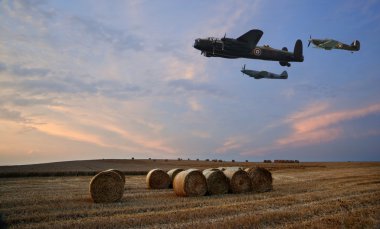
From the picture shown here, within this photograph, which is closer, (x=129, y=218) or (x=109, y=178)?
(x=129, y=218)

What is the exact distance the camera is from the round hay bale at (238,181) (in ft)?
56.0

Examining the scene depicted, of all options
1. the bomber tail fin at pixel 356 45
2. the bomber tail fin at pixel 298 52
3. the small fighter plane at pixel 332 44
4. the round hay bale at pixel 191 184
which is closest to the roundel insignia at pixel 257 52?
the bomber tail fin at pixel 298 52

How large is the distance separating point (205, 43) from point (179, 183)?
778 inches

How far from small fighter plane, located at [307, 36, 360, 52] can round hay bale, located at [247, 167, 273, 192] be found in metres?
34.9

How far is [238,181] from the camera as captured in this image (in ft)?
56.4

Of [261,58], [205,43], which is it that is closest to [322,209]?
[205,43]

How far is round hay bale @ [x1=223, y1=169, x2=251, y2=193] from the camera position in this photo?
672 inches

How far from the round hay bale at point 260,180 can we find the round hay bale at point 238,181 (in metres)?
0.34

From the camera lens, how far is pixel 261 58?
3694 cm

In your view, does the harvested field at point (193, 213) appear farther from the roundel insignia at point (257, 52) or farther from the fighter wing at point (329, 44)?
the fighter wing at point (329, 44)

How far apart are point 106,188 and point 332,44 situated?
43669 millimetres

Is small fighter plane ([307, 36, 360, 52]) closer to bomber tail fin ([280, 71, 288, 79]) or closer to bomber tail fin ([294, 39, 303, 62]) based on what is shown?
bomber tail fin ([294, 39, 303, 62])

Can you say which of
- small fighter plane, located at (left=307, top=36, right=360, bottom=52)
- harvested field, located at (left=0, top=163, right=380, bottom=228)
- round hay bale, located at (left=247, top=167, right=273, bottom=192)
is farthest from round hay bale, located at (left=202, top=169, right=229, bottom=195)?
small fighter plane, located at (left=307, top=36, right=360, bottom=52)

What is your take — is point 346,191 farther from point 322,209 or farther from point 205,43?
point 205,43
